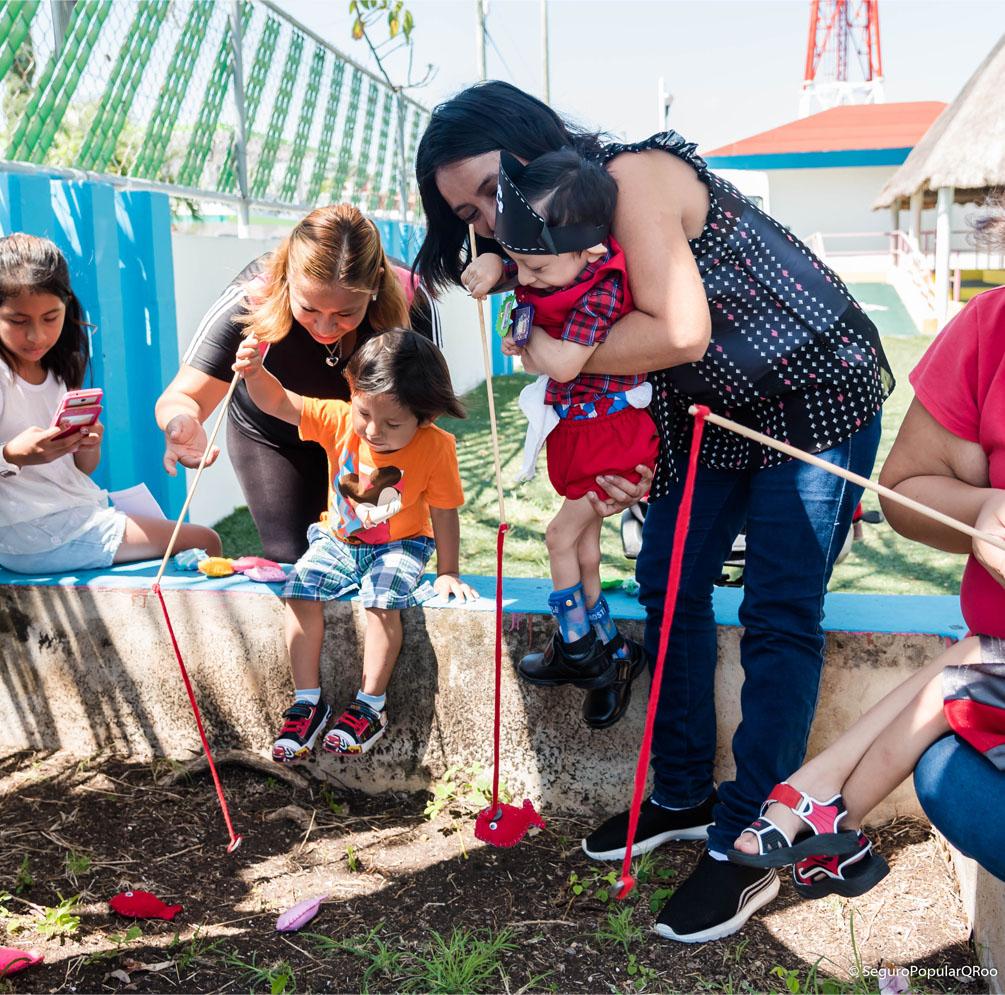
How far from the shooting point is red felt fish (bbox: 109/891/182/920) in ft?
7.97

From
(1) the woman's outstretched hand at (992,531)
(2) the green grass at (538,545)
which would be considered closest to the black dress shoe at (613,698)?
(1) the woman's outstretched hand at (992,531)

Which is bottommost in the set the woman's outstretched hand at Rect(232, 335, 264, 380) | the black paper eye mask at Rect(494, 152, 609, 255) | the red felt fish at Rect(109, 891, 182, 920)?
the red felt fish at Rect(109, 891, 182, 920)

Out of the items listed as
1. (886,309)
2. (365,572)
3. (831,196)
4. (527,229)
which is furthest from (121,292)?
(831,196)

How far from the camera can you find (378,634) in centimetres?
283

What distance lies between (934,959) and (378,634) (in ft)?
4.72

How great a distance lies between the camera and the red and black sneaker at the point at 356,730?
8.97ft

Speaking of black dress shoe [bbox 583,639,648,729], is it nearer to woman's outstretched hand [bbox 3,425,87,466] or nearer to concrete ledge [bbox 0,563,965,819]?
concrete ledge [bbox 0,563,965,819]

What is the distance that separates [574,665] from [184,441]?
3.73 ft

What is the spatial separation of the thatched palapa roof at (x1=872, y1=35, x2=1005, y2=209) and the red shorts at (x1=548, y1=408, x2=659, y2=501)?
1381 cm

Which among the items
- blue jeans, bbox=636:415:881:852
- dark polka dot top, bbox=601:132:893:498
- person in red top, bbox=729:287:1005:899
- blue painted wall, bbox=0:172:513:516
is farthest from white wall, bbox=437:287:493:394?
person in red top, bbox=729:287:1005:899

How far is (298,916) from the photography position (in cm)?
242

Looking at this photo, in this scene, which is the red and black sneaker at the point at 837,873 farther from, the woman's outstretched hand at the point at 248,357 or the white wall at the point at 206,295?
the white wall at the point at 206,295

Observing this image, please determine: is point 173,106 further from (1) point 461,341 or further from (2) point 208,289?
(1) point 461,341

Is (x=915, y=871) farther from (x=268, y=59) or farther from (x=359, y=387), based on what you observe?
(x=268, y=59)
